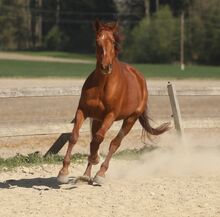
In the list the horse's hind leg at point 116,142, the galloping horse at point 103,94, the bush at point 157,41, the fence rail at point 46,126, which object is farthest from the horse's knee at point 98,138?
the bush at point 157,41

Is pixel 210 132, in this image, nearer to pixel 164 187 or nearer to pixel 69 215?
pixel 164 187

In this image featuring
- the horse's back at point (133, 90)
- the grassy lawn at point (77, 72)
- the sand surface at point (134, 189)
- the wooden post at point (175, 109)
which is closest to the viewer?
the sand surface at point (134, 189)

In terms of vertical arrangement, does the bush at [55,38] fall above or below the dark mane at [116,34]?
below

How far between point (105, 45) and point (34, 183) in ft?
6.76

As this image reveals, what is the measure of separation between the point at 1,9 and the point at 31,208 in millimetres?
97611

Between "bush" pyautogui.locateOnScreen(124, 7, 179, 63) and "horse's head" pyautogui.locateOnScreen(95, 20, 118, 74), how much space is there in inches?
2505

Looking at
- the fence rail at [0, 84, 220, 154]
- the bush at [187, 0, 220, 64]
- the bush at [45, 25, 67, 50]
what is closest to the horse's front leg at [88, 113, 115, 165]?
the fence rail at [0, 84, 220, 154]

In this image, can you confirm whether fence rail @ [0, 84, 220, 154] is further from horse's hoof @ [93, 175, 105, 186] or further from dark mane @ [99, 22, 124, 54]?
dark mane @ [99, 22, 124, 54]

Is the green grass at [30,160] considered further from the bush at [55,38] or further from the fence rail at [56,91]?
the bush at [55,38]

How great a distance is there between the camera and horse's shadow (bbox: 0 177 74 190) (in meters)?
7.86

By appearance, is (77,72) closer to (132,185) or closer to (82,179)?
(132,185)

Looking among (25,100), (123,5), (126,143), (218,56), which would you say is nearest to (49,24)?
(123,5)

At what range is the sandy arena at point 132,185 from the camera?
6.53 metres

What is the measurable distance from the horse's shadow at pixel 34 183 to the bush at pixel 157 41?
63.3m
